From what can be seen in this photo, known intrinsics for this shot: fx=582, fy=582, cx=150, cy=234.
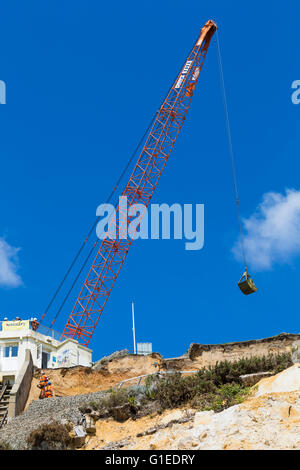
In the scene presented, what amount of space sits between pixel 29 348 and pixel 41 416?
17.1 metres

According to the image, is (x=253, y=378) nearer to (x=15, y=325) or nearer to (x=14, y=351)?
(x=14, y=351)

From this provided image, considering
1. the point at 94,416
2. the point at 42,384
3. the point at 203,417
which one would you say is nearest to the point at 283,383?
the point at 203,417

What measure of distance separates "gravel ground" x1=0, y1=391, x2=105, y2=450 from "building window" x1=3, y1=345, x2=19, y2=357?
514 inches

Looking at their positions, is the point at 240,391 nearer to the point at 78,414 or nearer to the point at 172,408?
the point at 172,408

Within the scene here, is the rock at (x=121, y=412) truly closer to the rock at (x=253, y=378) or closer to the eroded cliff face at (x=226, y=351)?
the rock at (x=253, y=378)

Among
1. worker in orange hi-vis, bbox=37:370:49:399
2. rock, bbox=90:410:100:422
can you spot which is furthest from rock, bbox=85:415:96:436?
worker in orange hi-vis, bbox=37:370:49:399

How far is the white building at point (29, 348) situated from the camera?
3903cm

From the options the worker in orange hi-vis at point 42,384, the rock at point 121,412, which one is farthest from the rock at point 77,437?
the worker in orange hi-vis at point 42,384

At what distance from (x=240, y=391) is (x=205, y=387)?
167 cm

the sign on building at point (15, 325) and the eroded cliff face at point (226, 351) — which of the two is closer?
the eroded cliff face at point (226, 351)

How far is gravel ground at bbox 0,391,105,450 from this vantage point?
19.5 m

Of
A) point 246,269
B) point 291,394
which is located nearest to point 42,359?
point 246,269
